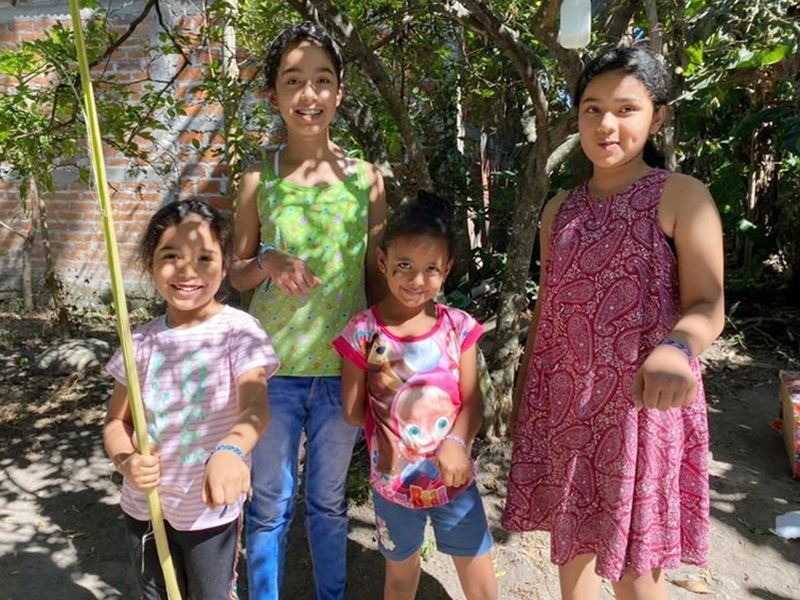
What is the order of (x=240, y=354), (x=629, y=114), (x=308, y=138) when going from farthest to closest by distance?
(x=308, y=138) < (x=240, y=354) < (x=629, y=114)

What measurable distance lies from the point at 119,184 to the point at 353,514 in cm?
410

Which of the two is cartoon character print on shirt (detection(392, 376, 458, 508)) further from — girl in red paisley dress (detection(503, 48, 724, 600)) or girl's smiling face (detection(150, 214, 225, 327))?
girl's smiling face (detection(150, 214, 225, 327))

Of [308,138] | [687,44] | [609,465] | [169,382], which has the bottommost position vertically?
[609,465]

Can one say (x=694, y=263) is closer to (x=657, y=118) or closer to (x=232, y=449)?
(x=657, y=118)

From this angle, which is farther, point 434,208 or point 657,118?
point 434,208

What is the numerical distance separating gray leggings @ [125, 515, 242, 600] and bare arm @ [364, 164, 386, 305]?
0.75 m

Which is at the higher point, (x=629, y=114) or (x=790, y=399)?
(x=629, y=114)

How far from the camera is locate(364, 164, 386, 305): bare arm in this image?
6.66 ft

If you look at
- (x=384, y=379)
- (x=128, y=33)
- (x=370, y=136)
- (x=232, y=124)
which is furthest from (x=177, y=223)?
(x=232, y=124)

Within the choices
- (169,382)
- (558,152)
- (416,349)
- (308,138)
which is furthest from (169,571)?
(558,152)

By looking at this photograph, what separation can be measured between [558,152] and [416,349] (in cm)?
173

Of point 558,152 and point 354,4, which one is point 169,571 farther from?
point 354,4

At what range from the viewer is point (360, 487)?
10.5ft

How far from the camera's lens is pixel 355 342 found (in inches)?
72.7
